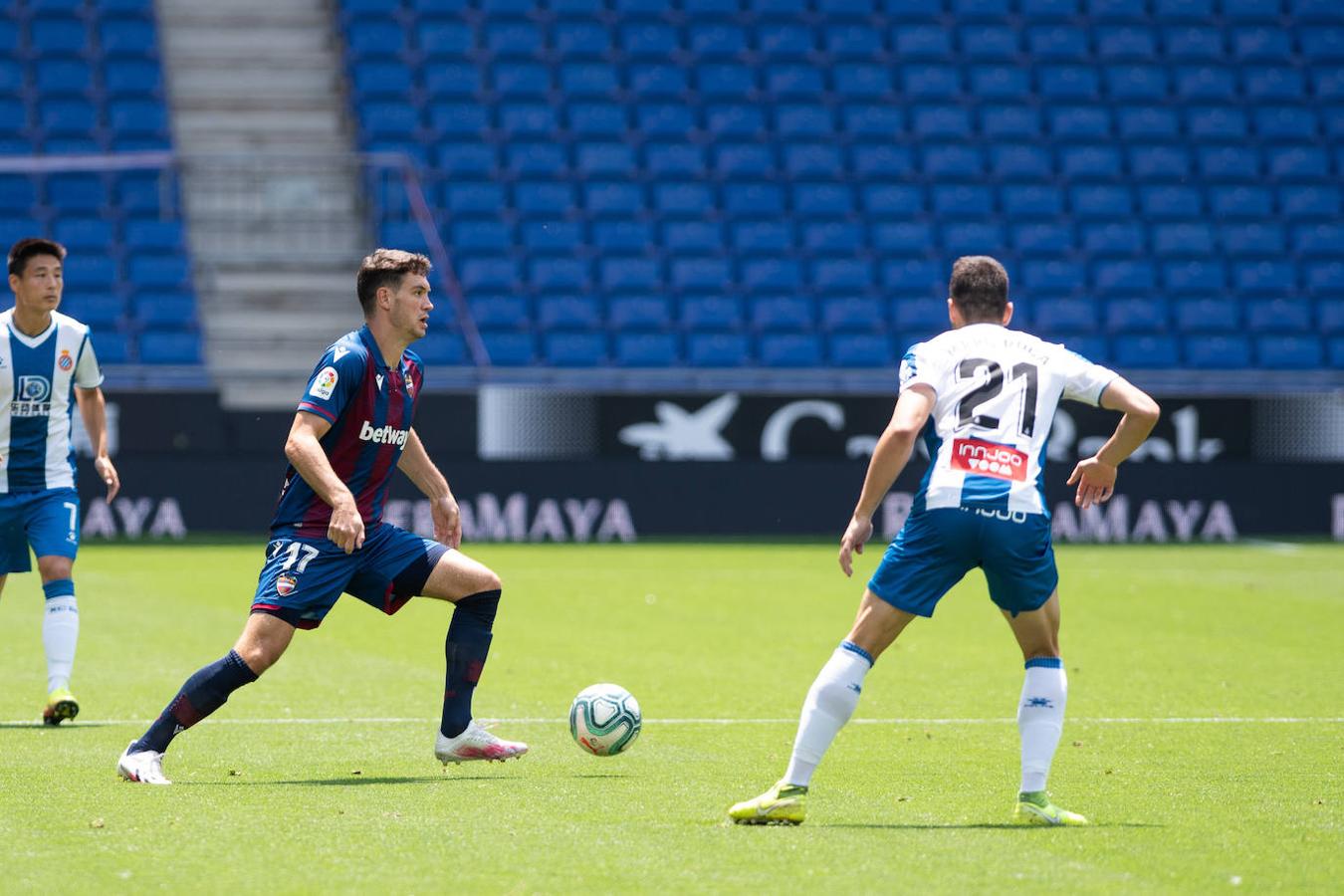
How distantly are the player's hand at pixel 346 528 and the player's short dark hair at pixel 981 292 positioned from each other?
2.19 m

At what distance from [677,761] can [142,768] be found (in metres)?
2.04

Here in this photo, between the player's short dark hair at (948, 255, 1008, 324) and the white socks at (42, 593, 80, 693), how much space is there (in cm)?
444

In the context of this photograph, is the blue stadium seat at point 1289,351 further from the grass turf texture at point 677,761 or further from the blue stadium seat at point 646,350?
the grass turf texture at point 677,761

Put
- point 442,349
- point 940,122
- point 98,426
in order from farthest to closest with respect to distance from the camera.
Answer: point 940,122
point 442,349
point 98,426

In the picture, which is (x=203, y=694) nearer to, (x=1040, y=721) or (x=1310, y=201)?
(x=1040, y=721)

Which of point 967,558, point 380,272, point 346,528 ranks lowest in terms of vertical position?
point 967,558

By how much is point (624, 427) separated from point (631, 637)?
29.1ft

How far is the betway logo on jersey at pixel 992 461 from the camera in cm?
615

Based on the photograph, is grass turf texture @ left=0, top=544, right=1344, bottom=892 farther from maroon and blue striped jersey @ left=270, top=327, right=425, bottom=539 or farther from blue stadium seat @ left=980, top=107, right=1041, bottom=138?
blue stadium seat @ left=980, top=107, right=1041, bottom=138

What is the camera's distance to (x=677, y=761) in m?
7.50

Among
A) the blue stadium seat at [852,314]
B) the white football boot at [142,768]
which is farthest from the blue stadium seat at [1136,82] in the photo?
the white football boot at [142,768]

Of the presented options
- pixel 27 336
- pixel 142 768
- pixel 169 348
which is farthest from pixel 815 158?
pixel 142 768

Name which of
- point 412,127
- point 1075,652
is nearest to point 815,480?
point 412,127

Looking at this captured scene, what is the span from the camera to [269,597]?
701cm
